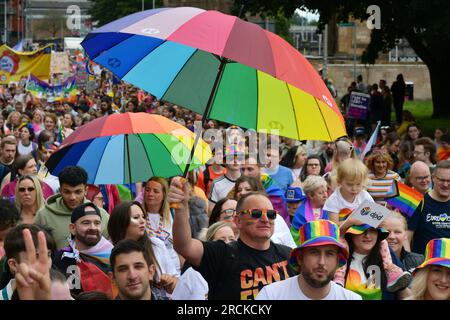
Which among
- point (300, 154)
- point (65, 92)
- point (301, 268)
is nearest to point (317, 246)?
point (301, 268)

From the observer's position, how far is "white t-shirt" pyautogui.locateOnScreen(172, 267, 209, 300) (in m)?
6.96

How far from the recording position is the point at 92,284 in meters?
7.48

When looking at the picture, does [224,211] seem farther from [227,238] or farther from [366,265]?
[366,265]

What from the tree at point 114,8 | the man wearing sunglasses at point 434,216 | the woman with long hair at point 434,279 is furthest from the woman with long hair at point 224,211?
the tree at point 114,8

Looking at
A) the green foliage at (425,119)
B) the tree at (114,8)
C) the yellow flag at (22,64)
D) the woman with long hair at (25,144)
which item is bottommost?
the green foliage at (425,119)

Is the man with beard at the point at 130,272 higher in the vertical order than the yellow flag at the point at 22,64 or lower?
lower

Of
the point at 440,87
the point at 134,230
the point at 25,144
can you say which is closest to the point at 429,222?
the point at 134,230

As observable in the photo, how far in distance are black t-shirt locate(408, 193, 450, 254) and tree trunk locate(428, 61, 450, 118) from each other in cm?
2033

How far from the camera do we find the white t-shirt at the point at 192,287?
696cm

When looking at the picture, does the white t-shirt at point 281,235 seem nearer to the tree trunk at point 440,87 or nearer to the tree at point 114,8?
the tree trunk at point 440,87

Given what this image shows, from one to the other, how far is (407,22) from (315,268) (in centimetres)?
1927

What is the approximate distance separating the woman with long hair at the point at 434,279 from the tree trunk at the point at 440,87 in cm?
2360
